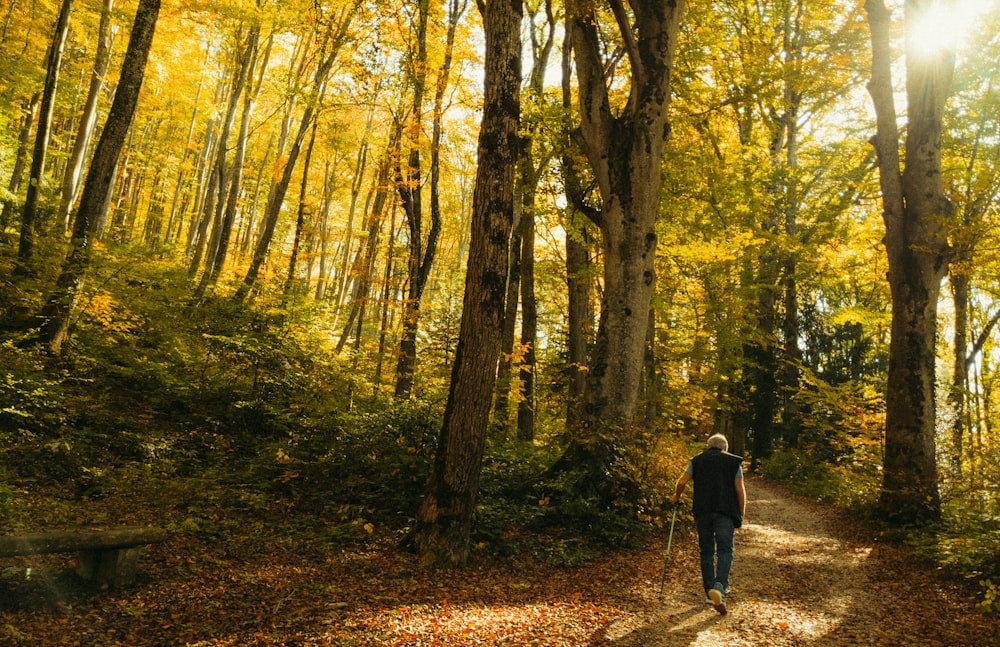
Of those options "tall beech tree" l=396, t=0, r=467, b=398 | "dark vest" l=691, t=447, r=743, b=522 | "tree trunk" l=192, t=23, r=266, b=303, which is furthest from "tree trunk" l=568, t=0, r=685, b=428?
"tree trunk" l=192, t=23, r=266, b=303

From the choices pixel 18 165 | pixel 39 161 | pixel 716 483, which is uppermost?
pixel 18 165

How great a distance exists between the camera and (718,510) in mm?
5738

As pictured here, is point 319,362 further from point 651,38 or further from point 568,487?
point 651,38

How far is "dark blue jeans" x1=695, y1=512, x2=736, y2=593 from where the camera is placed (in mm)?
5551

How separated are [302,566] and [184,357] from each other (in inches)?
229

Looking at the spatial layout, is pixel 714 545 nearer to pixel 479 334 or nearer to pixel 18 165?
pixel 479 334

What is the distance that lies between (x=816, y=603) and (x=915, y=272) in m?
5.87

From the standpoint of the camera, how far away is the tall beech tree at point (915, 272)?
8719 mm

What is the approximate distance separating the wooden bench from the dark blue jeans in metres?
4.90

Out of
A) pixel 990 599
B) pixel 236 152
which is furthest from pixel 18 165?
pixel 990 599

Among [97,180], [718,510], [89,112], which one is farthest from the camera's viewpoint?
[89,112]

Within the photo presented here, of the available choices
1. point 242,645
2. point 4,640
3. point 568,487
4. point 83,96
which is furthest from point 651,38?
point 83,96

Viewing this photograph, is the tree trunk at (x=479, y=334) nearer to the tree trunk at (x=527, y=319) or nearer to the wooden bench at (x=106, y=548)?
the wooden bench at (x=106, y=548)

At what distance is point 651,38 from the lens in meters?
8.62
